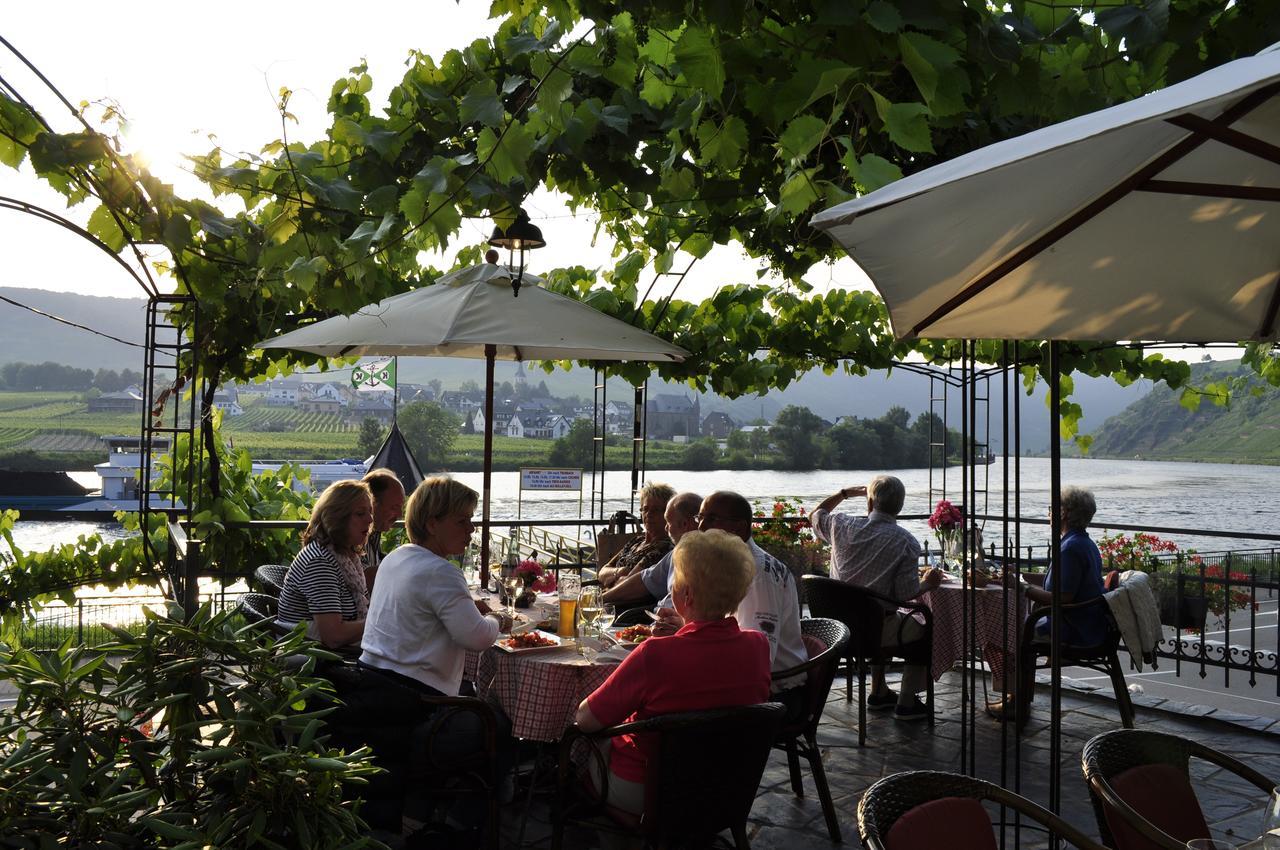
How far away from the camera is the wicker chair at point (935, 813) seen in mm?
1871

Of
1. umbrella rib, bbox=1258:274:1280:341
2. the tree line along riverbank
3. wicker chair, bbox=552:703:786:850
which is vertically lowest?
wicker chair, bbox=552:703:786:850

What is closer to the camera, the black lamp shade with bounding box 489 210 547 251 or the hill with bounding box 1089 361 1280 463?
the black lamp shade with bounding box 489 210 547 251

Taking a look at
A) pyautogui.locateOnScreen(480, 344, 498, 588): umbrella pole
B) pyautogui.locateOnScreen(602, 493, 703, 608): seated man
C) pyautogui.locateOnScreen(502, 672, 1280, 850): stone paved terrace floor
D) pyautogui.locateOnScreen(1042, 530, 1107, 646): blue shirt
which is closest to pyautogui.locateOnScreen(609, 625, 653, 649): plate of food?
pyautogui.locateOnScreen(602, 493, 703, 608): seated man

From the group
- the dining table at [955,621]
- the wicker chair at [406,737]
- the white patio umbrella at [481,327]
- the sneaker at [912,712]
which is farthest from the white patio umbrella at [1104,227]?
the sneaker at [912,712]

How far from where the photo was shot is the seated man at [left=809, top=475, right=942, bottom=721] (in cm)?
529

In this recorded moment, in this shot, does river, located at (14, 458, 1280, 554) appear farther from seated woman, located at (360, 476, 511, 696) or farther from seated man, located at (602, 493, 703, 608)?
seated woman, located at (360, 476, 511, 696)

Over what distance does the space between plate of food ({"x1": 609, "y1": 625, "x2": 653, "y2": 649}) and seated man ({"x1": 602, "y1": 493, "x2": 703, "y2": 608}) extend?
13.5 inches

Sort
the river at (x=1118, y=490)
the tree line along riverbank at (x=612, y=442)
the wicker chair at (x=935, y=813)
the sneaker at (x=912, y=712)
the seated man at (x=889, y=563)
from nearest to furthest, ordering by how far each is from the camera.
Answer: the wicker chair at (x=935, y=813) < the seated man at (x=889, y=563) < the sneaker at (x=912, y=712) < the tree line along riverbank at (x=612, y=442) < the river at (x=1118, y=490)

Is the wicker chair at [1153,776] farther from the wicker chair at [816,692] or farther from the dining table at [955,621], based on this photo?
the dining table at [955,621]

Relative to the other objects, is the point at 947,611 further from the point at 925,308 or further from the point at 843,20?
the point at 843,20

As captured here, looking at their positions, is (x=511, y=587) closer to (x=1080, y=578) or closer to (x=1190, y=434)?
(x=1080, y=578)

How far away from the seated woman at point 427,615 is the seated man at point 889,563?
2636 millimetres

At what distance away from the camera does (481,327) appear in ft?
14.3

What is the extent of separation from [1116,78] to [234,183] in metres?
2.32
